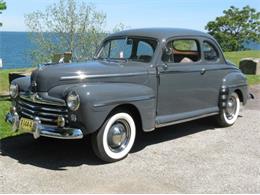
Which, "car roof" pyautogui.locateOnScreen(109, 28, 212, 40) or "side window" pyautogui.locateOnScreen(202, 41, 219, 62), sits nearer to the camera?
"car roof" pyautogui.locateOnScreen(109, 28, 212, 40)

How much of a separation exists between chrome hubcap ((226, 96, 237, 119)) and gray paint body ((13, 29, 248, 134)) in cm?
30

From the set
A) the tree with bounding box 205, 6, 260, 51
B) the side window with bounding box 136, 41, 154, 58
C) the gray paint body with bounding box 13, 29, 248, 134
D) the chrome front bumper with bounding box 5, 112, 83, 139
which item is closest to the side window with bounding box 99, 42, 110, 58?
the gray paint body with bounding box 13, 29, 248, 134

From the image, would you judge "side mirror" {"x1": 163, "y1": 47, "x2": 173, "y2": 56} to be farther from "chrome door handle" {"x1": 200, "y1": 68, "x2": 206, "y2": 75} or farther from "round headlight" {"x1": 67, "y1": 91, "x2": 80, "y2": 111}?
"round headlight" {"x1": 67, "y1": 91, "x2": 80, "y2": 111}

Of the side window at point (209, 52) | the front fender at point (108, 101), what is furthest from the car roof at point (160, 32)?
the front fender at point (108, 101)

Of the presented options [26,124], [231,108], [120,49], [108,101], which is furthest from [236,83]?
[26,124]

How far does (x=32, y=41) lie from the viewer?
14.9 metres

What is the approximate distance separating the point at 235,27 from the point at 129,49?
142 feet

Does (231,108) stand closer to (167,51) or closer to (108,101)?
(167,51)

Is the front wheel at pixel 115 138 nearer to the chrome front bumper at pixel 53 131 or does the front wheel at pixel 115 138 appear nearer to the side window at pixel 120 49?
the chrome front bumper at pixel 53 131

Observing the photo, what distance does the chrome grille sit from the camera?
565 centimetres

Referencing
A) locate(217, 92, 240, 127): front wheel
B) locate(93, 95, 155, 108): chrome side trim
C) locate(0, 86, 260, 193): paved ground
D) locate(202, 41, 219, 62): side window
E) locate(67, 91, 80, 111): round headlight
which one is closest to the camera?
locate(0, 86, 260, 193): paved ground

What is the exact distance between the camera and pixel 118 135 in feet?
19.7

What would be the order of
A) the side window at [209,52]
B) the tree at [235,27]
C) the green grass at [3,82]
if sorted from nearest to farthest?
the side window at [209,52]
the green grass at [3,82]
the tree at [235,27]

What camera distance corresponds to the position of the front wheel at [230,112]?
796 cm
